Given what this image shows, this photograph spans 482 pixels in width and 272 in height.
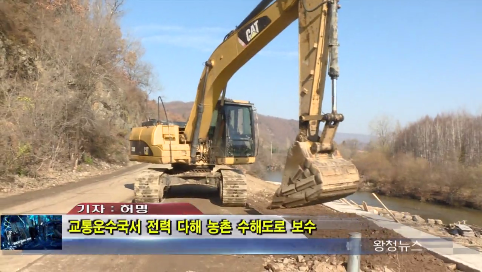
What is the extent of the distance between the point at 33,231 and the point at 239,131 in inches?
262

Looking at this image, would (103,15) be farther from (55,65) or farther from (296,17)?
(296,17)

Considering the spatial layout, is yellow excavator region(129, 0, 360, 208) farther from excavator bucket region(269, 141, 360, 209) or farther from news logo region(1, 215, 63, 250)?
news logo region(1, 215, 63, 250)

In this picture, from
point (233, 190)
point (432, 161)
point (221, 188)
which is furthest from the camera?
point (432, 161)

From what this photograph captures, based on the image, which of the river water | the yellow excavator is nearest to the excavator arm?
the yellow excavator

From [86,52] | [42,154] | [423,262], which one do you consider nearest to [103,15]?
[86,52]

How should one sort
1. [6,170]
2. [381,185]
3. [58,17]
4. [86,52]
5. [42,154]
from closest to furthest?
[6,170]
[42,154]
[86,52]
[58,17]
[381,185]

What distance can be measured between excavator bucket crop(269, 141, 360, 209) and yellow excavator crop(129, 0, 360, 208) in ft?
→ 0.04

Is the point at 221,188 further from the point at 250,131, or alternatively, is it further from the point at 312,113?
the point at 312,113

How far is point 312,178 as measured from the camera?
496 centimetres

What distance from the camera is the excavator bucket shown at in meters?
4.92

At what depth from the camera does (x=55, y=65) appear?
21.0 meters

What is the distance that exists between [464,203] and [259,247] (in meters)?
31.2
